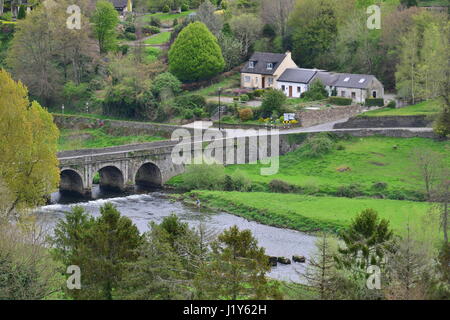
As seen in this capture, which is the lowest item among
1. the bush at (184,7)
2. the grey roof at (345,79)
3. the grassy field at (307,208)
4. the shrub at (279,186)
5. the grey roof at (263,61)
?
the grassy field at (307,208)

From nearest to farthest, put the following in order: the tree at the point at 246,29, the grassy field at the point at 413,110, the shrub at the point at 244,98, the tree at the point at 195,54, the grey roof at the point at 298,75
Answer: the grassy field at the point at 413,110 < the shrub at the point at 244,98 < the grey roof at the point at 298,75 < the tree at the point at 195,54 < the tree at the point at 246,29

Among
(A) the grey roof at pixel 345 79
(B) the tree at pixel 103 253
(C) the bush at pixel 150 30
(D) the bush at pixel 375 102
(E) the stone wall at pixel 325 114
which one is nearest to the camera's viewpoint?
(B) the tree at pixel 103 253

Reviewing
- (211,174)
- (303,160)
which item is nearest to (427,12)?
(303,160)

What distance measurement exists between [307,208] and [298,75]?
35774 mm

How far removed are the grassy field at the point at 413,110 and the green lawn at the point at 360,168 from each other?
4.95m

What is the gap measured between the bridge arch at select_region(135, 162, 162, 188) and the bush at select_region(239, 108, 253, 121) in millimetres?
14676

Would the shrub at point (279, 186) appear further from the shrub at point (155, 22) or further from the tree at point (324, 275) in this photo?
the shrub at point (155, 22)

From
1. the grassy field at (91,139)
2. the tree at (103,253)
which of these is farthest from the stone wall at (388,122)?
the tree at (103,253)

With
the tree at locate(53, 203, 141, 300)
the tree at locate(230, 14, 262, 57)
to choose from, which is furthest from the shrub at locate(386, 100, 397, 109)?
the tree at locate(53, 203, 141, 300)

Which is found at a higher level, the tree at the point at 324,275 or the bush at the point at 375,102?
the bush at the point at 375,102

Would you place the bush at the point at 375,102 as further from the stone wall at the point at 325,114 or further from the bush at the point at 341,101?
the bush at the point at 341,101

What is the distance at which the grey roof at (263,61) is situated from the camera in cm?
11800

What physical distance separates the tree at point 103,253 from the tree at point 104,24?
74.7 metres

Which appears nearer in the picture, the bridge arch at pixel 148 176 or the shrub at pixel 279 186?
the shrub at pixel 279 186
